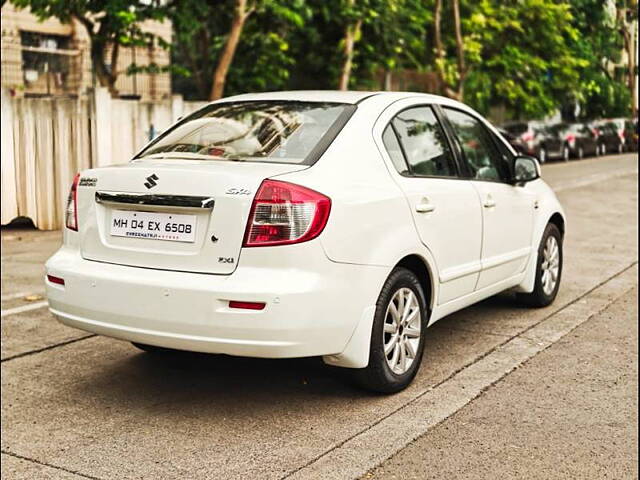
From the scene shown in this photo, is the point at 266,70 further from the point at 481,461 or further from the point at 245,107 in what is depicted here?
the point at 481,461

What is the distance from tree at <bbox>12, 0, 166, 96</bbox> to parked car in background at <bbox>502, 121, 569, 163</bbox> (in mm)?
14995

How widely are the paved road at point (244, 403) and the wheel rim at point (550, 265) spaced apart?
0.65ft

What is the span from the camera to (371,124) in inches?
199

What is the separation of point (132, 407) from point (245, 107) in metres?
1.86

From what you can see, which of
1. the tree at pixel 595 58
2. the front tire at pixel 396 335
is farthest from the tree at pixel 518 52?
the front tire at pixel 396 335

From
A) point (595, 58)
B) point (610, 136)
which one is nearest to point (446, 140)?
point (595, 58)

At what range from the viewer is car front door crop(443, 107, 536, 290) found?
5957 mm

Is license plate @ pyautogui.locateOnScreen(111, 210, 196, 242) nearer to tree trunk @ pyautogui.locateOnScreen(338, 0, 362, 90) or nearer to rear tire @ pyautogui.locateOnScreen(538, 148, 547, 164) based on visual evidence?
tree trunk @ pyautogui.locateOnScreen(338, 0, 362, 90)

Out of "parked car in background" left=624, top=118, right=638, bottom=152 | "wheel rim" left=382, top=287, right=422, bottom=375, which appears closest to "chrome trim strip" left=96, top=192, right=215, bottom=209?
"wheel rim" left=382, top=287, right=422, bottom=375

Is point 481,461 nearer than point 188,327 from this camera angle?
Yes

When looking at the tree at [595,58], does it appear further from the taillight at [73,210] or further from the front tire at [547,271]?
the taillight at [73,210]

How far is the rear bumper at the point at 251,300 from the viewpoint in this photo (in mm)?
4270

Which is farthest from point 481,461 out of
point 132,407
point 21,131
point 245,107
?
point 21,131

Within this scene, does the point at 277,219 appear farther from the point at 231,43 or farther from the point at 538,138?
the point at 538,138
